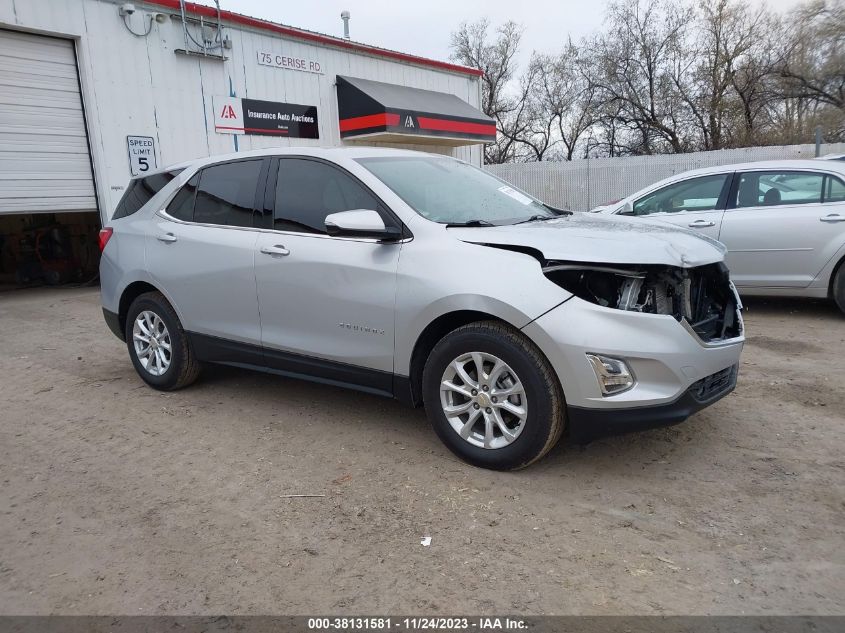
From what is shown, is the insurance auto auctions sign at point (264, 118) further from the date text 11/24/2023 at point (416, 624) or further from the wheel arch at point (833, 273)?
the date text 11/24/2023 at point (416, 624)

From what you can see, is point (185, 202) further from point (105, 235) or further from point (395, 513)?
point (395, 513)

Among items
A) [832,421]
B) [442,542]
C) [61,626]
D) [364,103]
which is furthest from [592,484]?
[364,103]

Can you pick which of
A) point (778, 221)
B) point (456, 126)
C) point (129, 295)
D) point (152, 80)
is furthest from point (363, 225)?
point (456, 126)

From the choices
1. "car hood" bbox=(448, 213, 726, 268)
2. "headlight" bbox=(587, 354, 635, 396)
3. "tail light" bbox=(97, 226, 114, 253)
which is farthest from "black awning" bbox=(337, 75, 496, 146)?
"headlight" bbox=(587, 354, 635, 396)

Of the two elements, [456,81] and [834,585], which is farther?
[456,81]

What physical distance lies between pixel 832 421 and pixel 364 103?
1283cm

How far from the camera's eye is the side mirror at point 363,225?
3.56 metres

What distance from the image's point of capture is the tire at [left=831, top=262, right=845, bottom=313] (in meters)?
6.37

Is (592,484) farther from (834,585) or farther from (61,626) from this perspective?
(61,626)

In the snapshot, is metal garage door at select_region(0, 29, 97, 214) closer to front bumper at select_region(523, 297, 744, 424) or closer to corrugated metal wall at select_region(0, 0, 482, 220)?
corrugated metal wall at select_region(0, 0, 482, 220)

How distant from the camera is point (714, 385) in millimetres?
3371

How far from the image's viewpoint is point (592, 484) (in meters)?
3.29

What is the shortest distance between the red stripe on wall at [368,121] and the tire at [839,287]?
10481 millimetres

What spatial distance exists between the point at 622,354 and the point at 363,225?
152 cm
